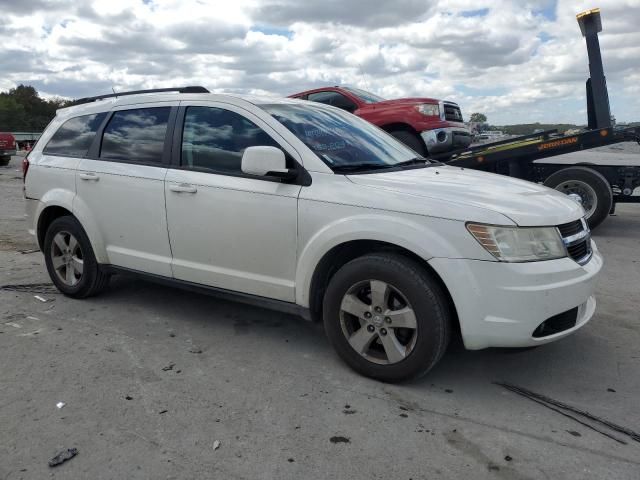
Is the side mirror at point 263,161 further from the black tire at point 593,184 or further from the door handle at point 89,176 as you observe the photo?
the black tire at point 593,184

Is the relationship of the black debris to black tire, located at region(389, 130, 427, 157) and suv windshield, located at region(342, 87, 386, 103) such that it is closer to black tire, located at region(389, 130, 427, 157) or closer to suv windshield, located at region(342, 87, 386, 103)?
black tire, located at region(389, 130, 427, 157)

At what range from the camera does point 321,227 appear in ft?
11.7

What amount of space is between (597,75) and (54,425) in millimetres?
8966

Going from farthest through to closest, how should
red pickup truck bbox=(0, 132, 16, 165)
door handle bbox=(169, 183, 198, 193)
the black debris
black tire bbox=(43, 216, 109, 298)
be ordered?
red pickup truck bbox=(0, 132, 16, 165), black tire bbox=(43, 216, 109, 298), door handle bbox=(169, 183, 198, 193), the black debris

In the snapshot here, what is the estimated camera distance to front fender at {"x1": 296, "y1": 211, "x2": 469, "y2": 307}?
318 centimetres

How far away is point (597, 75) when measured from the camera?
8.94 metres

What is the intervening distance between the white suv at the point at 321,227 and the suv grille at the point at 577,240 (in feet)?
0.05

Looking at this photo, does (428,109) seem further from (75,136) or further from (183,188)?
(183,188)

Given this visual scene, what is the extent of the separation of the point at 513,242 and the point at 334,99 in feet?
27.3

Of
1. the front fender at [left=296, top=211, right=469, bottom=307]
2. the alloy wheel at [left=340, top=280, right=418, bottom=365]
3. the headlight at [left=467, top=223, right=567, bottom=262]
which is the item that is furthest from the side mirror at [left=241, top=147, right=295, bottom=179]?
the headlight at [left=467, top=223, right=567, bottom=262]

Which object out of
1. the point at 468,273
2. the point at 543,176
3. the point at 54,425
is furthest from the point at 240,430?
the point at 543,176

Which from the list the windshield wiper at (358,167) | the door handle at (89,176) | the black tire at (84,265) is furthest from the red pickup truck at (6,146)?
the windshield wiper at (358,167)

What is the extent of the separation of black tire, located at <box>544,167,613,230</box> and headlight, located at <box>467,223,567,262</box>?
5.64 meters

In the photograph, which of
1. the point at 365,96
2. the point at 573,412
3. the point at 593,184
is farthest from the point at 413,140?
the point at 573,412
